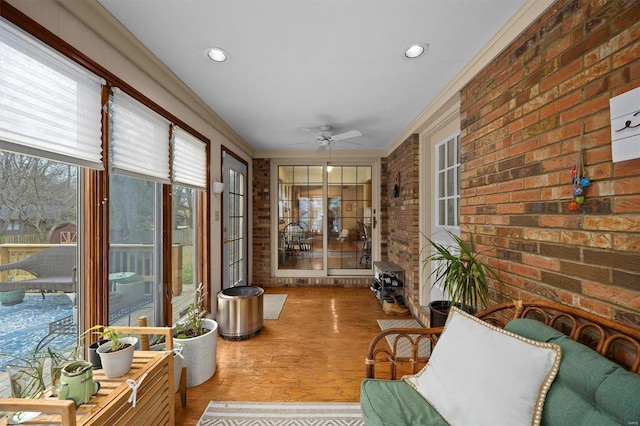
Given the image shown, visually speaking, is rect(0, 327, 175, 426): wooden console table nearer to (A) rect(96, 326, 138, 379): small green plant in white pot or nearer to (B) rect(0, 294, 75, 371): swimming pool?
(A) rect(96, 326, 138, 379): small green plant in white pot

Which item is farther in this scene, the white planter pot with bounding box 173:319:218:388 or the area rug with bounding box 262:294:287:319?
the area rug with bounding box 262:294:287:319

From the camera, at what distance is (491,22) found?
1505mm

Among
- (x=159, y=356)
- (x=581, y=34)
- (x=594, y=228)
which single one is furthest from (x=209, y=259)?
(x=581, y=34)

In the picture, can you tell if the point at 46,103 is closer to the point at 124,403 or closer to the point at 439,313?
the point at 124,403

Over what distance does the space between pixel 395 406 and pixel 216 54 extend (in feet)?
7.63

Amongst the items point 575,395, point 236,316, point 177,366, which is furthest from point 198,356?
point 575,395

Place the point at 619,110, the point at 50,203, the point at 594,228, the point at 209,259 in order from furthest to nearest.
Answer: the point at 209,259, the point at 50,203, the point at 594,228, the point at 619,110

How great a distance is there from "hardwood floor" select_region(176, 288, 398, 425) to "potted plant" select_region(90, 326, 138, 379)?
0.73m

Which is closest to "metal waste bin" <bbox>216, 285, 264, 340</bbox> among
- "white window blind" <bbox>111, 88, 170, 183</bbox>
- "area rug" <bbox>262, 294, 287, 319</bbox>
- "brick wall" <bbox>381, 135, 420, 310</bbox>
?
"area rug" <bbox>262, 294, 287, 319</bbox>

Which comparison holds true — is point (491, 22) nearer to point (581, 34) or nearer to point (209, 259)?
point (581, 34)

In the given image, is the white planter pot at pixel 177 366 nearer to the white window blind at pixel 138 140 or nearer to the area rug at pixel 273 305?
the white window blind at pixel 138 140

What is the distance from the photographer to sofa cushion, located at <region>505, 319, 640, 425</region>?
2.60ft

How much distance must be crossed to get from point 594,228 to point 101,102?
2552mm

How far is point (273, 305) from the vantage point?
3613 millimetres
